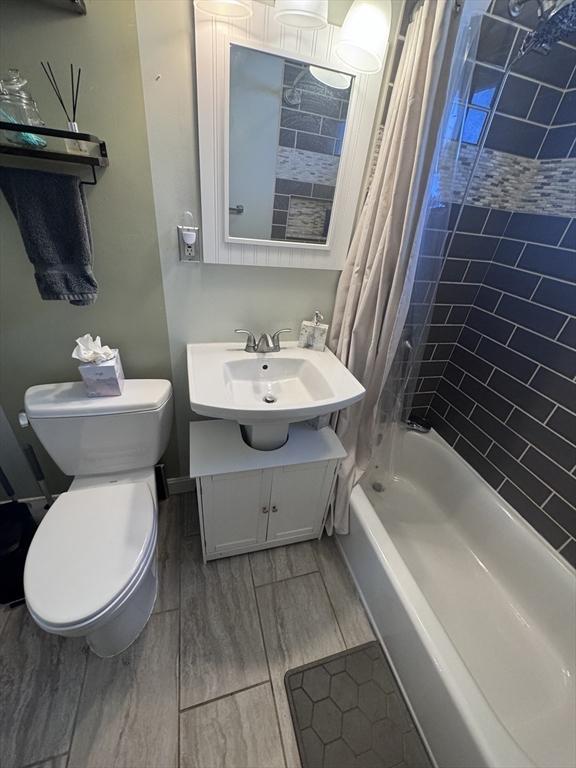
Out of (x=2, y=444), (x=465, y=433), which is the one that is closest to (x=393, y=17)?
(x=465, y=433)

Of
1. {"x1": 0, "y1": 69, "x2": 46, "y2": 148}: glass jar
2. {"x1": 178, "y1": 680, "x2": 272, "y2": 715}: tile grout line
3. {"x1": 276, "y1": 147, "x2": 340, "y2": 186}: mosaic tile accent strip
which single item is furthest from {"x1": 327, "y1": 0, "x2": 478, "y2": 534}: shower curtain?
{"x1": 0, "y1": 69, "x2": 46, "y2": 148}: glass jar

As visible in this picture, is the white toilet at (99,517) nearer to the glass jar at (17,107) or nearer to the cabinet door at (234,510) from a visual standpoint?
the cabinet door at (234,510)

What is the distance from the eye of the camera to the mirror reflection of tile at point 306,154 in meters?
1.03

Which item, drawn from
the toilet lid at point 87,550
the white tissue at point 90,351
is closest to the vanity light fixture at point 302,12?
the white tissue at point 90,351

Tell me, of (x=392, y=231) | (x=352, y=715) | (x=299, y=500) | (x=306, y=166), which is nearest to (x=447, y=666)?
(x=352, y=715)

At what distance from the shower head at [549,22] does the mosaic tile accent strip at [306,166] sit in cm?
67

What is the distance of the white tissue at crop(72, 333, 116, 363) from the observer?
42.4 inches

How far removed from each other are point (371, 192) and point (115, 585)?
157 centimetres

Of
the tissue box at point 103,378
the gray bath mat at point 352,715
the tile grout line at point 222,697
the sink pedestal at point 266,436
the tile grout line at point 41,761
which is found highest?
the tissue box at point 103,378

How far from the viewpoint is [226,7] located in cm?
86

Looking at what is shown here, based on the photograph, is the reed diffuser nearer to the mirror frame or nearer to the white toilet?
the mirror frame

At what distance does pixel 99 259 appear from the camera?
1.09 metres

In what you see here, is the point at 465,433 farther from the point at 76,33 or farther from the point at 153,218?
the point at 76,33

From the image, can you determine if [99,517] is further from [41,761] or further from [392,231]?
[392,231]
